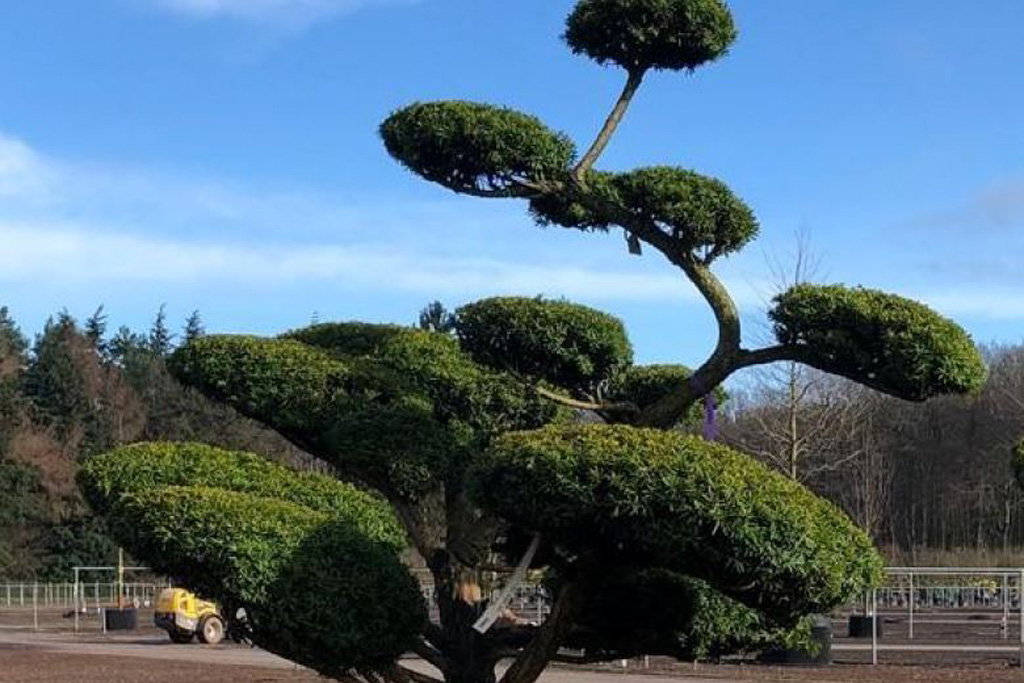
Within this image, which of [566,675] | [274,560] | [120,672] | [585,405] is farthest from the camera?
[120,672]

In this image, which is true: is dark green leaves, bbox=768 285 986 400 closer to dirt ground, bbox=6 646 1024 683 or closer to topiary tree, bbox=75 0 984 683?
topiary tree, bbox=75 0 984 683

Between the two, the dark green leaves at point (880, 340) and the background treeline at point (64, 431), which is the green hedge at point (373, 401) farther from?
the background treeline at point (64, 431)

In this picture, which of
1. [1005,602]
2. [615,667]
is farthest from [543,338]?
[1005,602]

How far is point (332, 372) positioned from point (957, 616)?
1038 inches

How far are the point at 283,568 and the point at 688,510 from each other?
1583mm

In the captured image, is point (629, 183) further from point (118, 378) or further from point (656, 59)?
point (118, 378)

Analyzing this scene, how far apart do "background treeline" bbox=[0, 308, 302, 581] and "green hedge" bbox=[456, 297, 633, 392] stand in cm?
3753

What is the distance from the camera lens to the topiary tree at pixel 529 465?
516 centimetres

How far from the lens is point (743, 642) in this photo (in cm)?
648

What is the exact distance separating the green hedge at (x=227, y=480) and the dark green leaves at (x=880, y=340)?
1945 mm

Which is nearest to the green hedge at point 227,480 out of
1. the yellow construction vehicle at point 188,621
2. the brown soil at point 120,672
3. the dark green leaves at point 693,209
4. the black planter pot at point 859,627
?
the dark green leaves at point 693,209

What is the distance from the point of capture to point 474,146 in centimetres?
631

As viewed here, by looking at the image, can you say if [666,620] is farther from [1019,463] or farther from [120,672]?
[120,672]

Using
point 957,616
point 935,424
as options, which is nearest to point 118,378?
point 935,424
